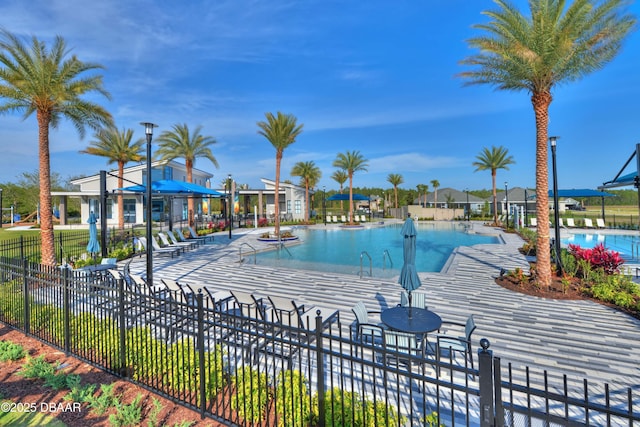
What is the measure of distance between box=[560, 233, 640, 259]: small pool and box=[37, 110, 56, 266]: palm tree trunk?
82.7 ft

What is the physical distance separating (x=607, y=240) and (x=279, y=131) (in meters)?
23.1

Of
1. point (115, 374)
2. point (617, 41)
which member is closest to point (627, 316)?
point (617, 41)

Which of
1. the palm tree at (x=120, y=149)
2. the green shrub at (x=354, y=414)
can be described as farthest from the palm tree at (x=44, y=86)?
the palm tree at (x=120, y=149)

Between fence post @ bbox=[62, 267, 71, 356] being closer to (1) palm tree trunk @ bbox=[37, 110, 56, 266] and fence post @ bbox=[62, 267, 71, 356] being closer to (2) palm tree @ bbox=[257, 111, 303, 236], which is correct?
(1) palm tree trunk @ bbox=[37, 110, 56, 266]

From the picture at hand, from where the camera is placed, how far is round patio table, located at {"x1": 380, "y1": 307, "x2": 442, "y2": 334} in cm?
450

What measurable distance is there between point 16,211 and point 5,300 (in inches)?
1832

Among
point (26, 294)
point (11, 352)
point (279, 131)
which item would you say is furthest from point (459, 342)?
point (279, 131)

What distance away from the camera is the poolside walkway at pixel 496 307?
14.9 feet

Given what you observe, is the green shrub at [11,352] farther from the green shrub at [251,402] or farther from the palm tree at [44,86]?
the palm tree at [44,86]

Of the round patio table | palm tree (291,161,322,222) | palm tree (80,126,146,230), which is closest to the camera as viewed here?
the round patio table

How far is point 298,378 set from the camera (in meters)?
3.65

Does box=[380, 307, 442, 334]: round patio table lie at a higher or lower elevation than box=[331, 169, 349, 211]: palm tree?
lower

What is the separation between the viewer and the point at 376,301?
7.49m

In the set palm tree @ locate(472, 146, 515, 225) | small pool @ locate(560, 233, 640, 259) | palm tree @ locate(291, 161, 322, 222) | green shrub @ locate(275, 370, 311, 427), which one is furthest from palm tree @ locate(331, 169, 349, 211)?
green shrub @ locate(275, 370, 311, 427)
